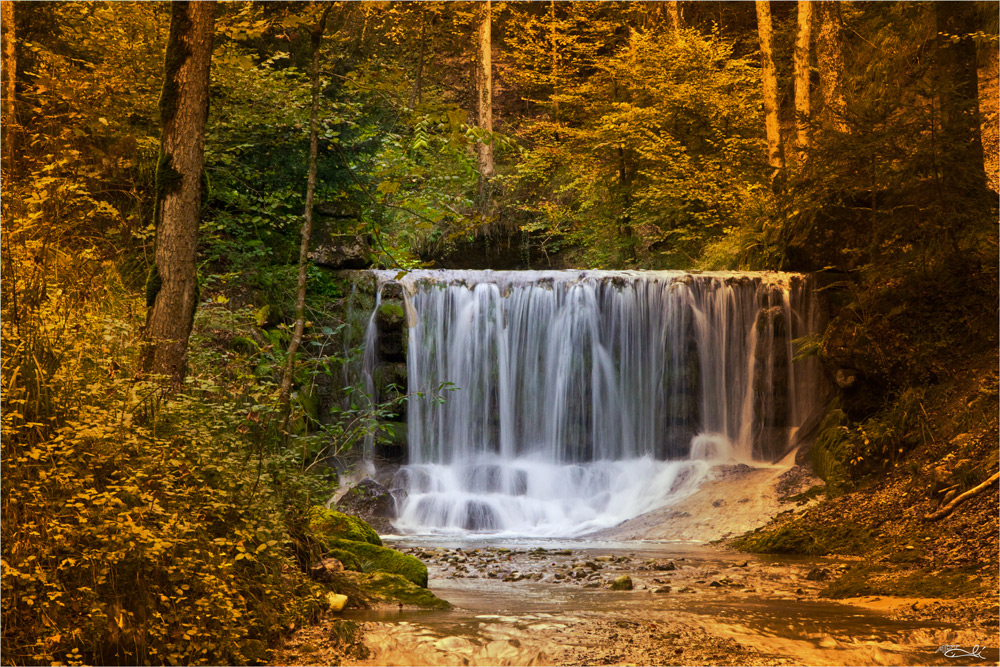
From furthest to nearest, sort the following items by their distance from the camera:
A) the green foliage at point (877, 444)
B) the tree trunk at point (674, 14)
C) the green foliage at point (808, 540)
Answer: the tree trunk at point (674, 14), the green foliage at point (877, 444), the green foliage at point (808, 540)

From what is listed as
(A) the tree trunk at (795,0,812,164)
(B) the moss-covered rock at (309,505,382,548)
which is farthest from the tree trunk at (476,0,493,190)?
(B) the moss-covered rock at (309,505,382,548)

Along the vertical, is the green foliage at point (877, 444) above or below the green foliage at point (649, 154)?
below

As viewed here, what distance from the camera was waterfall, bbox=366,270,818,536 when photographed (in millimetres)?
14250

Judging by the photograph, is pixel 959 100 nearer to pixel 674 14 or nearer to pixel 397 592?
pixel 397 592

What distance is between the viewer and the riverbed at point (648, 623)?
542cm

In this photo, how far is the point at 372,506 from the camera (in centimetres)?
1216

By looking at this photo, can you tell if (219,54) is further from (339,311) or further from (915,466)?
(915,466)

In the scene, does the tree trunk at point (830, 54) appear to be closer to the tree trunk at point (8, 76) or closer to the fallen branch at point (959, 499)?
the fallen branch at point (959, 499)

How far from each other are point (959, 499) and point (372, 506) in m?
7.30

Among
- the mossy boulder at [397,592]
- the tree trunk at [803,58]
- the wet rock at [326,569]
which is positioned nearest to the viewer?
the wet rock at [326,569]

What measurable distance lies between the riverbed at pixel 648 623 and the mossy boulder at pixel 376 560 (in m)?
0.32

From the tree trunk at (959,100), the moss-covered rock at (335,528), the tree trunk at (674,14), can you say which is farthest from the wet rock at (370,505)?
the tree trunk at (674,14)

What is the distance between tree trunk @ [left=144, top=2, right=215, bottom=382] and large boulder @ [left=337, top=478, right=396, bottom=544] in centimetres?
614

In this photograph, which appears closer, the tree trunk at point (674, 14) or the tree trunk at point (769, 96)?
the tree trunk at point (769, 96)
